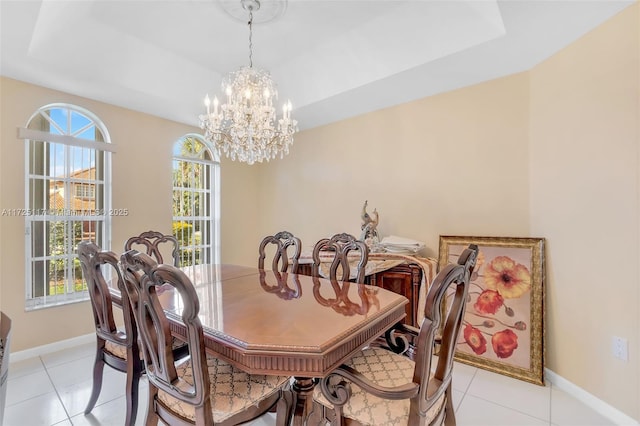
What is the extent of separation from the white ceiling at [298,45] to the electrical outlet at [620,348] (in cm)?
209

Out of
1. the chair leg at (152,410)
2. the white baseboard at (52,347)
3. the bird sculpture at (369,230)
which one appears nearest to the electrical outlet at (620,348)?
the bird sculpture at (369,230)

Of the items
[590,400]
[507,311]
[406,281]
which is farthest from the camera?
[406,281]

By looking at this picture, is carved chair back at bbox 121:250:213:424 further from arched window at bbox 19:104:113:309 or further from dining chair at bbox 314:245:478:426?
arched window at bbox 19:104:113:309

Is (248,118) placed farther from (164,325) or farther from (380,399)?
(380,399)

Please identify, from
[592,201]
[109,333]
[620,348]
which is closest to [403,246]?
[592,201]

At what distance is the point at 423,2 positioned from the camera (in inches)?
91.4

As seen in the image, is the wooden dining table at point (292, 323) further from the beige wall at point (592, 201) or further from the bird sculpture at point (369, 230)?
the beige wall at point (592, 201)

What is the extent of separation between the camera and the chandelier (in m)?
2.29

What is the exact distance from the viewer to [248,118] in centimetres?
231

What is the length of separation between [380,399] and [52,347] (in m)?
3.30

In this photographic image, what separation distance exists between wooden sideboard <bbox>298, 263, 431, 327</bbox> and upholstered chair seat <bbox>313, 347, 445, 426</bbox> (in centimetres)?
115

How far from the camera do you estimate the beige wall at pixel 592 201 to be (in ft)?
6.05

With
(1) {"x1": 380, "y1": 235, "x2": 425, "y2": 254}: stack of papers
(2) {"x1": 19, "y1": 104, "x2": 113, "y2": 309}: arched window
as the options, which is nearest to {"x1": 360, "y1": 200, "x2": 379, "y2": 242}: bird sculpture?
(1) {"x1": 380, "y1": 235, "x2": 425, "y2": 254}: stack of papers

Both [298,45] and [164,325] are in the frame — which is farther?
[298,45]
